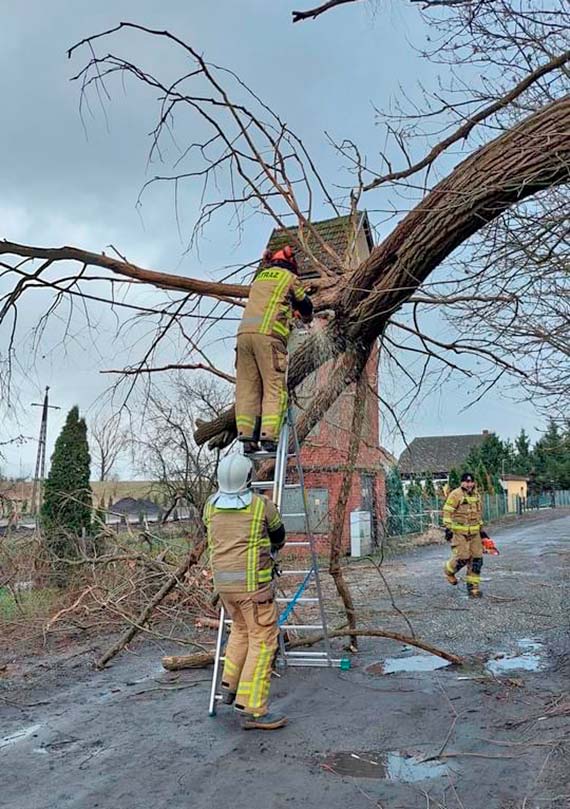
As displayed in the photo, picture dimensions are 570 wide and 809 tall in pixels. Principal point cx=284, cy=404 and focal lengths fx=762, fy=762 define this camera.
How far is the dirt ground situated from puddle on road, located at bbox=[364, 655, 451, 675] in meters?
0.02

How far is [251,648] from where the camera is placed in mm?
5117

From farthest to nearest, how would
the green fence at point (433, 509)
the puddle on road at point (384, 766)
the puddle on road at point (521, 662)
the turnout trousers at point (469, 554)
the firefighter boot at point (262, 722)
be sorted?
1. the green fence at point (433, 509)
2. the turnout trousers at point (469, 554)
3. the puddle on road at point (521, 662)
4. the firefighter boot at point (262, 722)
5. the puddle on road at point (384, 766)

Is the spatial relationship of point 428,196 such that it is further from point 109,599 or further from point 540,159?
point 109,599

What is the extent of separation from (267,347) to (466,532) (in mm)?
6708

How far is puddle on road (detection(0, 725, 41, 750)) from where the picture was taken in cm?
497

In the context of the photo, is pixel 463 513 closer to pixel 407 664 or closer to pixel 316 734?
pixel 407 664

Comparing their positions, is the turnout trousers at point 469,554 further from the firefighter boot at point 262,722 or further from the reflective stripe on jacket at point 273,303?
the reflective stripe on jacket at point 273,303

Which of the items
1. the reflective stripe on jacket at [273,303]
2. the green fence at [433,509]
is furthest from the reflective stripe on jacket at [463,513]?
the reflective stripe on jacket at [273,303]

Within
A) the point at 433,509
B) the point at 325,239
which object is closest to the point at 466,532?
the point at 325,239

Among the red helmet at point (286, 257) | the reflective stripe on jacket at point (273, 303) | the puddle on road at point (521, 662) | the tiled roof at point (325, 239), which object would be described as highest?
the tiled roof at point (325, 239)

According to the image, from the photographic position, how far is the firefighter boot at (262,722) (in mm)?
4969

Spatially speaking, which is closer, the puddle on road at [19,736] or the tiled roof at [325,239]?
the puddle on road at [19,736]

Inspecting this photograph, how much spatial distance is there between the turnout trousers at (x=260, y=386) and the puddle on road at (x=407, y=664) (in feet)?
8.27

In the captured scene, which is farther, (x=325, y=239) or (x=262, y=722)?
(x=325, y=239)
